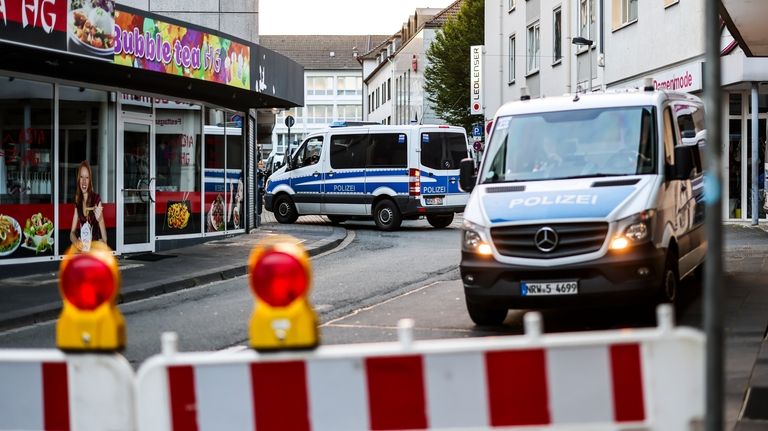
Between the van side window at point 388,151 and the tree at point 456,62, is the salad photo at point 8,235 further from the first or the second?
the tree at point 456,62

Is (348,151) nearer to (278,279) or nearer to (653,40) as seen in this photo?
(653,40)

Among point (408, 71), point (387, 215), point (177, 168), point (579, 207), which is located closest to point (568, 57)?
point (387, 215)

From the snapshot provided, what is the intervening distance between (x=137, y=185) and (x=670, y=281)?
1147 centimetres

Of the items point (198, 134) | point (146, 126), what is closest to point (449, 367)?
point (146, 126)

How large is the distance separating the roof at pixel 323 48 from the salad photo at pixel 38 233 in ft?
372

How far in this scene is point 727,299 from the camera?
11.7 meters

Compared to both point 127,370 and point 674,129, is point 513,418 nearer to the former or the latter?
point 127,370

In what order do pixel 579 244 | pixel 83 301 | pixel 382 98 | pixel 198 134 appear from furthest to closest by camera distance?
pixel 382 98 < pixel 198 134 < pixel 579 244 < pixel 83 301

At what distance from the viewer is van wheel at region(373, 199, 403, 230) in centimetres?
2642

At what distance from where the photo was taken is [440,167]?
2647 centimetres

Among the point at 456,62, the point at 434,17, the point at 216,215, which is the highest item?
the point at 434,17

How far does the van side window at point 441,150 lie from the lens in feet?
86.7

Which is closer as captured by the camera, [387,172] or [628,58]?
[387,172]

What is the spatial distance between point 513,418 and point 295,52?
132639mm
